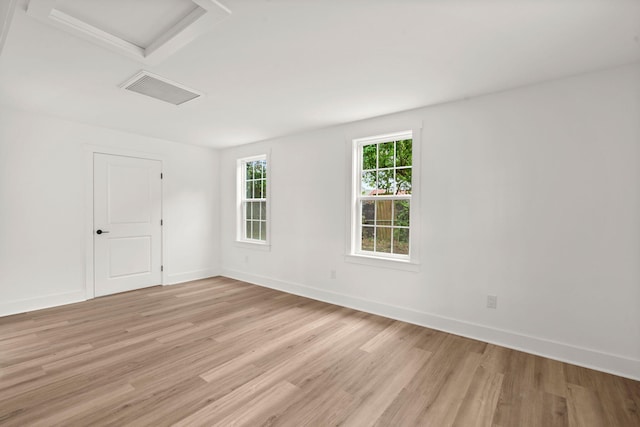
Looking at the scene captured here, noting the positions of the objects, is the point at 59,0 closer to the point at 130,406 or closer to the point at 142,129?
the point at 130,406

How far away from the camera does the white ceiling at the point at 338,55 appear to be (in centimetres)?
176

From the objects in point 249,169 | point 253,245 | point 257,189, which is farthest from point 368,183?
point 249,169

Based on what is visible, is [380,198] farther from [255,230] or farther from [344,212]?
[255,230]

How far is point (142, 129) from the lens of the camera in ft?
14.4

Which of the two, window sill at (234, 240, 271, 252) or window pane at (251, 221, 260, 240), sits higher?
window pane at (251, 221, 260, 240)

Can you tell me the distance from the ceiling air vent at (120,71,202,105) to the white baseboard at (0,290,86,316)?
297cm

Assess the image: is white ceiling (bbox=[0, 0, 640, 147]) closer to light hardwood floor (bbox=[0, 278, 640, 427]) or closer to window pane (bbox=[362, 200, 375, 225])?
window pane (bbox=[362, 200, 375, 225])

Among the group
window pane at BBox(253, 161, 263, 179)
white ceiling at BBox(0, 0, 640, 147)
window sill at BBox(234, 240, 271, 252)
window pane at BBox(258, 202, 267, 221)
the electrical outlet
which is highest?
white ceiling at BBox(0, 0, 640, 147)

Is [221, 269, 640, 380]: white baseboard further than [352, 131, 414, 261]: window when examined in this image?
No

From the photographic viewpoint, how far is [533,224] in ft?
8.94

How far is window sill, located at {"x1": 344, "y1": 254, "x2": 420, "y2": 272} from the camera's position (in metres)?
3.42

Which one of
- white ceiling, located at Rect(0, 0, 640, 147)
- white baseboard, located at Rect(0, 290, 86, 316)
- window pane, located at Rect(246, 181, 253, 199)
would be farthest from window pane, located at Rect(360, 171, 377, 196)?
white baseboard, located at Rect(0, 290, 86, 316)

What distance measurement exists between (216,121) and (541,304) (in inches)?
161

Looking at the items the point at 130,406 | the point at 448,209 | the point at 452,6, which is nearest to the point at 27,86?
the point at 130,406
